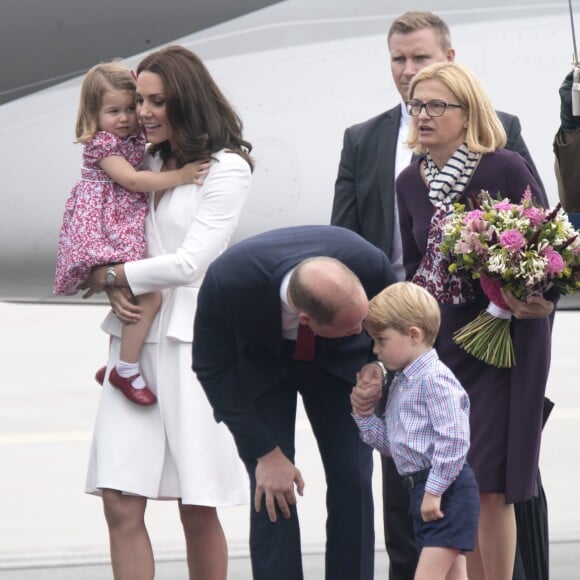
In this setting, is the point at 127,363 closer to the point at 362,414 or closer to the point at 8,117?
the point at 362,414

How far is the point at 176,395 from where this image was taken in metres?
4.02

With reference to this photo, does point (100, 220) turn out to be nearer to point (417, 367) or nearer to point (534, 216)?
point (417, 367)

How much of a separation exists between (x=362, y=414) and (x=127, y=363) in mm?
753

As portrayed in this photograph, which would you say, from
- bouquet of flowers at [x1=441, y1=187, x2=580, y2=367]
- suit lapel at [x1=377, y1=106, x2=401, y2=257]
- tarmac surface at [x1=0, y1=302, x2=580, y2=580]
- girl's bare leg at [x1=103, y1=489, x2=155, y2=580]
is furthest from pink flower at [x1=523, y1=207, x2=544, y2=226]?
tarmac surface at [x1=0, y1=302, x2=580, y2=580]

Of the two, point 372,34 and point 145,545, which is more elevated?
point 372,34

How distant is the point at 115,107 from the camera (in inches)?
161

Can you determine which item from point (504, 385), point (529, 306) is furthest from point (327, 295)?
point (504, 385)

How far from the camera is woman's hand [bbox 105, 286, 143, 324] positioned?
3996mm

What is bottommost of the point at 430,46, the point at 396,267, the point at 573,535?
the point at 573,535

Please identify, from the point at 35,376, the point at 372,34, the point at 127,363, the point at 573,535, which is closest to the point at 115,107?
the point at 127,363

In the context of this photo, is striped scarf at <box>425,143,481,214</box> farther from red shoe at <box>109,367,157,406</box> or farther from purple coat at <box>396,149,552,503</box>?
red shoe at <box>109,367,157,406</box>

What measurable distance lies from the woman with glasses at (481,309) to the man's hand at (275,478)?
589 mm

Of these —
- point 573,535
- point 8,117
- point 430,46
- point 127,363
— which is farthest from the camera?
point 8,117

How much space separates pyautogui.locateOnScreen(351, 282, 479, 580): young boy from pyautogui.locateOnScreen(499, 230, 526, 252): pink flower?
9.7 inches
